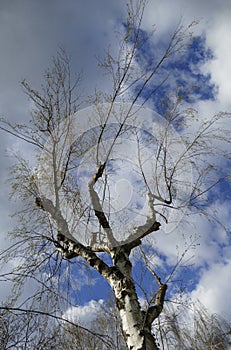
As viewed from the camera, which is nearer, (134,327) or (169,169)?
(134,327)

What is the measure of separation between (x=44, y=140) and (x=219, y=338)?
6060 millimetres

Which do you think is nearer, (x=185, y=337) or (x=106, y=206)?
(x=106, y=206)

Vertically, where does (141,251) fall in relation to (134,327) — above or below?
above

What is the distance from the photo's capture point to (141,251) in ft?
18.8

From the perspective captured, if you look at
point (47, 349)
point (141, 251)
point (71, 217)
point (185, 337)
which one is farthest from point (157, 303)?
point (47, 349)

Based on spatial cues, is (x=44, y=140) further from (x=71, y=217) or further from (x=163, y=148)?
(x=163, y=148)

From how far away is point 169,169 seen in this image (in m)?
5.35

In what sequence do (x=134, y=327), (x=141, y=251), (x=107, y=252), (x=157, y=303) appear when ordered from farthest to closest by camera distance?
(x=141, y=251)
(x=107, y=252)
(x=157, y=303)
(x=134, y=327)

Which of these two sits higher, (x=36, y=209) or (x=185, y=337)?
(x=36, y=209)

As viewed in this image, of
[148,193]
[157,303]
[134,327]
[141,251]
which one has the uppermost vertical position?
[148,193]

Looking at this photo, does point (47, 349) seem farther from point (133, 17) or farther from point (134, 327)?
point (133, 17)

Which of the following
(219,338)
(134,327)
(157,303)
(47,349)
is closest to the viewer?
(134,327)

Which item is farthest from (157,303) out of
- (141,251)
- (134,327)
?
(141,251)

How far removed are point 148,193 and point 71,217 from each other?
1370 millimetres
